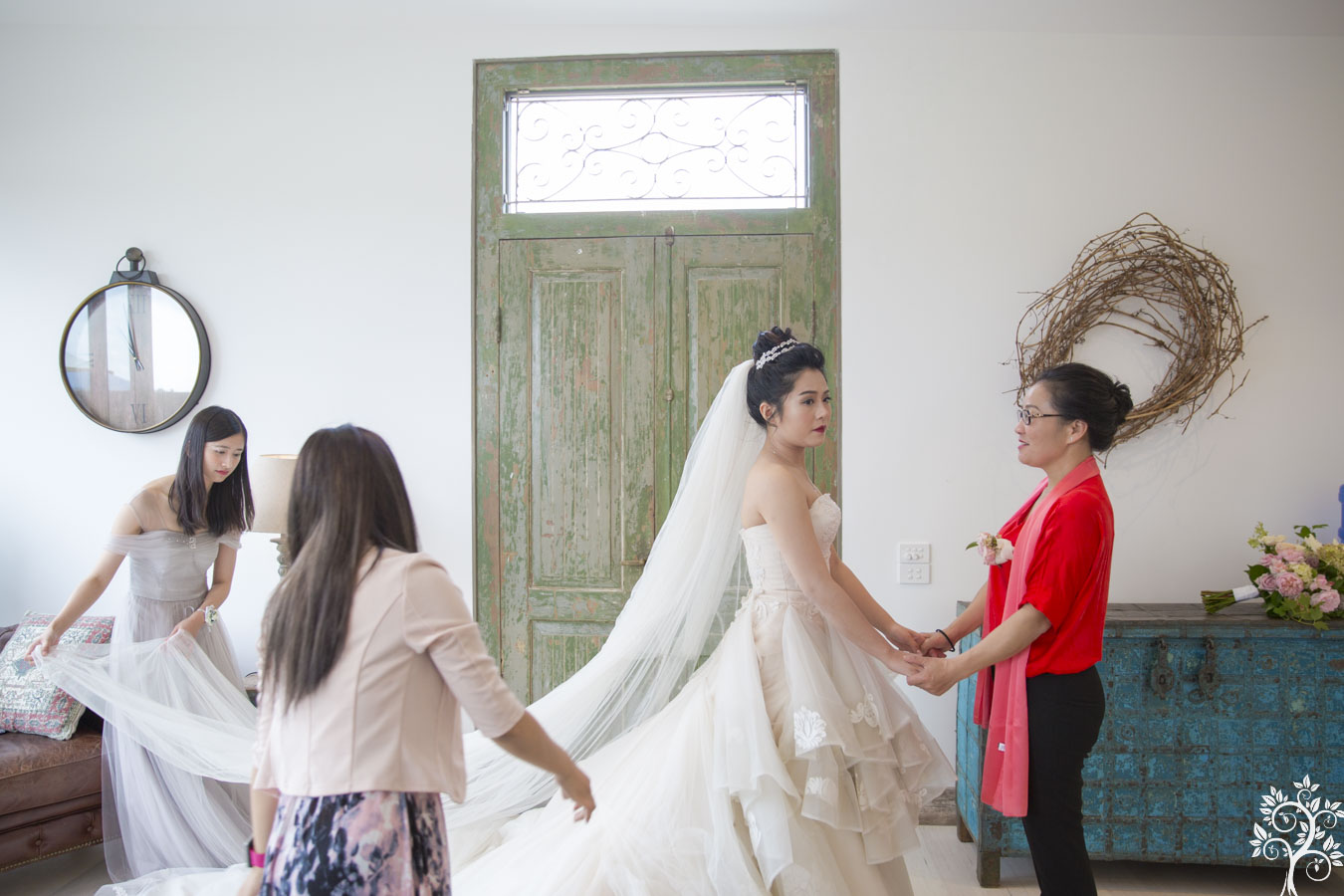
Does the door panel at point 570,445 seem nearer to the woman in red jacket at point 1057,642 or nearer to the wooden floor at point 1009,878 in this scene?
the wooden floor at point 1009,878

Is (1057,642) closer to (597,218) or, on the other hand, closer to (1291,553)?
(1291,553)

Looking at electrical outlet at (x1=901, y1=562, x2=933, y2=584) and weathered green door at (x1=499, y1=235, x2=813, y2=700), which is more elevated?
weathered green door at (x1=499, y1=235, x2=813, y2=700)

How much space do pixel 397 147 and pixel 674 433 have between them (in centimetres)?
179

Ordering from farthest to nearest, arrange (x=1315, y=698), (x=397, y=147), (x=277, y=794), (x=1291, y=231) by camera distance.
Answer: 1. (x=397, y=147)
2. (x=1291, y=231)
3. (x=1315, y=698)
4. (x=277, y=794)

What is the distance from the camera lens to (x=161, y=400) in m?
3.77

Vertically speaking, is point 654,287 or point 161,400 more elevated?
point 654,287

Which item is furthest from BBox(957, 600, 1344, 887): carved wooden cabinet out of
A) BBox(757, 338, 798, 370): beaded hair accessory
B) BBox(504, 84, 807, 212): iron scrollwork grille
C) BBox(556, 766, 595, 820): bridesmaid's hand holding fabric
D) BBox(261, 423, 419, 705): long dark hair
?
BBox(261, 423, 419, 705): long dark hair

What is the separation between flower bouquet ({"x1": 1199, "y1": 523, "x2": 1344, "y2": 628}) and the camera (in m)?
2.90

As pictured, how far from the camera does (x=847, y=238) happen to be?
3559mm

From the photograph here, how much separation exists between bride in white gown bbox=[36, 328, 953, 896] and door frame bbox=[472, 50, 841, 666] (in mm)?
1197

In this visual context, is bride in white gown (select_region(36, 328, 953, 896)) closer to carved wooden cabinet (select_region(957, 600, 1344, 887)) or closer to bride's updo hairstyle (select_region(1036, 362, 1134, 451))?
bride's updo hairstyle (select_region(1036, 362, 1134, 451))

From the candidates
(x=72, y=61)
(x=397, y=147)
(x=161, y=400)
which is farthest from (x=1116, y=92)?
(x=72, y=61)

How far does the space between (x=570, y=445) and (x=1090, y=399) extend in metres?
2.15

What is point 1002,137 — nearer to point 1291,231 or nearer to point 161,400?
point 1291,231
